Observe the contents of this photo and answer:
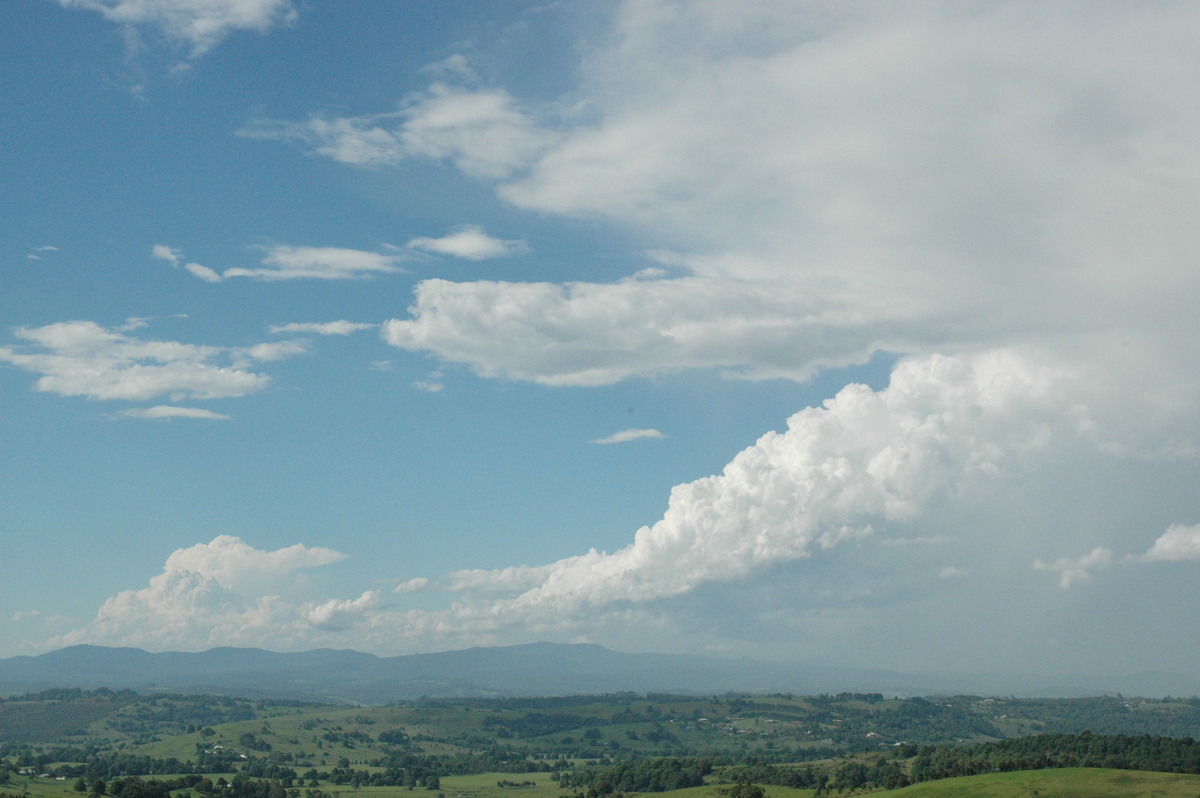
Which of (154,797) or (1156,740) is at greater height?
(1156,740)

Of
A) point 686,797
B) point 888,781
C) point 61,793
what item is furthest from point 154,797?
point 888,781

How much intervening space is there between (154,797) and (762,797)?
121 m

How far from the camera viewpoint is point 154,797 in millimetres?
199625

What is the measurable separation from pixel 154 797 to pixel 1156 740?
201947 millimetres

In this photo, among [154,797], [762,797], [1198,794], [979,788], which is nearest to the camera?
[1198,794]

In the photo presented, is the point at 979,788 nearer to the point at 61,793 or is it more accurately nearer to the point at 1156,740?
the point at 1156,740

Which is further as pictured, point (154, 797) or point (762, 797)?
point (154, 797)

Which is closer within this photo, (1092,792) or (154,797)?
(1092,792)

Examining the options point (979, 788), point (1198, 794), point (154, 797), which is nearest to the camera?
point (1198, 794)

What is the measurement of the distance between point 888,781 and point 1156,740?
190ft

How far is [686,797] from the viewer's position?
7864 inches

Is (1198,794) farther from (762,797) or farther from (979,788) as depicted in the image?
(762,797)

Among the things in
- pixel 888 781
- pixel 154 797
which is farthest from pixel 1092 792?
pixel 154 797

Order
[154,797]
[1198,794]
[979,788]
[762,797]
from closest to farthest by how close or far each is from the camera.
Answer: [1198,794] < [979,788] < [762,797] < [154,797]
